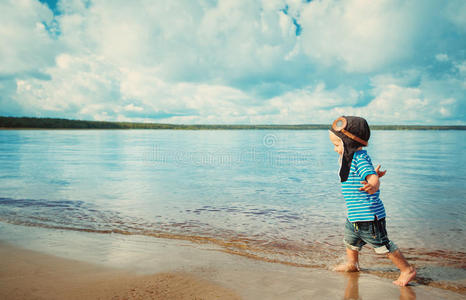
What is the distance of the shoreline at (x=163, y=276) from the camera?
13.4 ft

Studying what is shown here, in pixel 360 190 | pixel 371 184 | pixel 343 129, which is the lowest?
pixel 360 190

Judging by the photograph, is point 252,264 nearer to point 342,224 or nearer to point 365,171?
point 365,171

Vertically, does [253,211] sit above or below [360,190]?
below

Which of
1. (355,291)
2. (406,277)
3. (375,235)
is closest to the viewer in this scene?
(355,291)

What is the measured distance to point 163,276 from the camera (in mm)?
4523

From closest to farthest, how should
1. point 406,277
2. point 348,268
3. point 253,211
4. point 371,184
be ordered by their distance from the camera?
point 371,184
point 406,277
point 348,268
point 253,211

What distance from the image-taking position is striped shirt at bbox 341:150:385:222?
14.4 feet

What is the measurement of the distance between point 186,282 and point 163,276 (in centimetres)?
39

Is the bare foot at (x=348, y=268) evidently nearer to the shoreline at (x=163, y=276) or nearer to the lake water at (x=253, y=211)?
the shoreline at (x=163, y=276)

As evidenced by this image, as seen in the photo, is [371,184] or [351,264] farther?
[351,264]

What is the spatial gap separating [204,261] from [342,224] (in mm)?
3972

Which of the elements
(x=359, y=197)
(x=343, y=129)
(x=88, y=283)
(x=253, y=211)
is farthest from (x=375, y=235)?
(x=253, y=211)

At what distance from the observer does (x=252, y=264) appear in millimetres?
5195

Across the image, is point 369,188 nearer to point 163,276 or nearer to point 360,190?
point 360,190
